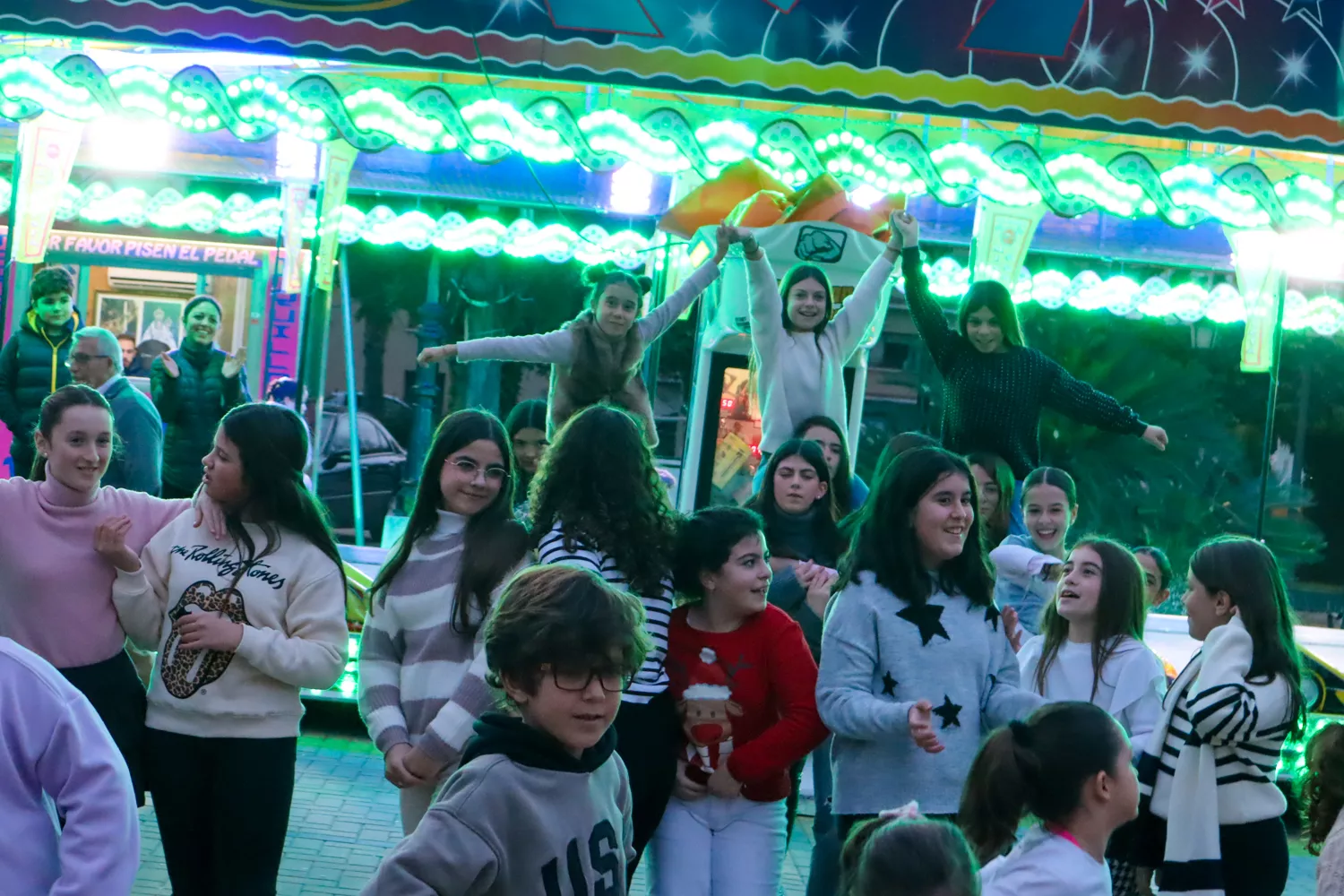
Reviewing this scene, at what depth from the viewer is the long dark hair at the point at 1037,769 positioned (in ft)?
8.11

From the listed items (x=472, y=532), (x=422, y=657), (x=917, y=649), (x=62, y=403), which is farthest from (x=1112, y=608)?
(x=62, y=403)

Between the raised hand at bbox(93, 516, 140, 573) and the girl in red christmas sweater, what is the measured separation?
1263 millimetres

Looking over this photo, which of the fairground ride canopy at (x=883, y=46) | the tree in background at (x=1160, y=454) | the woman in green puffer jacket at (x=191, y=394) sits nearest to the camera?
the fairground ride canopy at (x=883, y=46)

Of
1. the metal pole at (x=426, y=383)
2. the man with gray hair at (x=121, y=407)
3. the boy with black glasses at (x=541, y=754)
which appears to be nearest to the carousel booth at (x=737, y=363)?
the man with gray hair at (x=121, y=407)

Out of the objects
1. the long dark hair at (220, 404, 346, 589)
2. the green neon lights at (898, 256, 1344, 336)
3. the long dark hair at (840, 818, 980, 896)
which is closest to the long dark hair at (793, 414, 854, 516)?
the long dark hair at (220, 404, 346, 589)

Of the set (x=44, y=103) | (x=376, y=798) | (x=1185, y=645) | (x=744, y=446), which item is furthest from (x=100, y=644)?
(x=1185, y=645)

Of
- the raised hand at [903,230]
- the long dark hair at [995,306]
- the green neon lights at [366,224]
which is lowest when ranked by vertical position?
the long dark hair at [995,306]

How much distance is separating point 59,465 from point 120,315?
975cm

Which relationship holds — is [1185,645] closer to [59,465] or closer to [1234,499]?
[59,465]

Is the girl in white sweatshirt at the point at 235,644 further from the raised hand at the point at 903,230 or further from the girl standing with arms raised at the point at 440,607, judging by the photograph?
the raised hand at the point at 903,230

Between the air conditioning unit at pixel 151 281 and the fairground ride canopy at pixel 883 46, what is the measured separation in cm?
751

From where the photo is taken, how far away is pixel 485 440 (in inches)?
130

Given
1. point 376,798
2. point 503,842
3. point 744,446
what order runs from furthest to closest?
1. point 744,446
2. point 376,798
3. point 503,842

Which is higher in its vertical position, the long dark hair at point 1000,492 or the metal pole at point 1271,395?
the metal pole at point 1271,395
